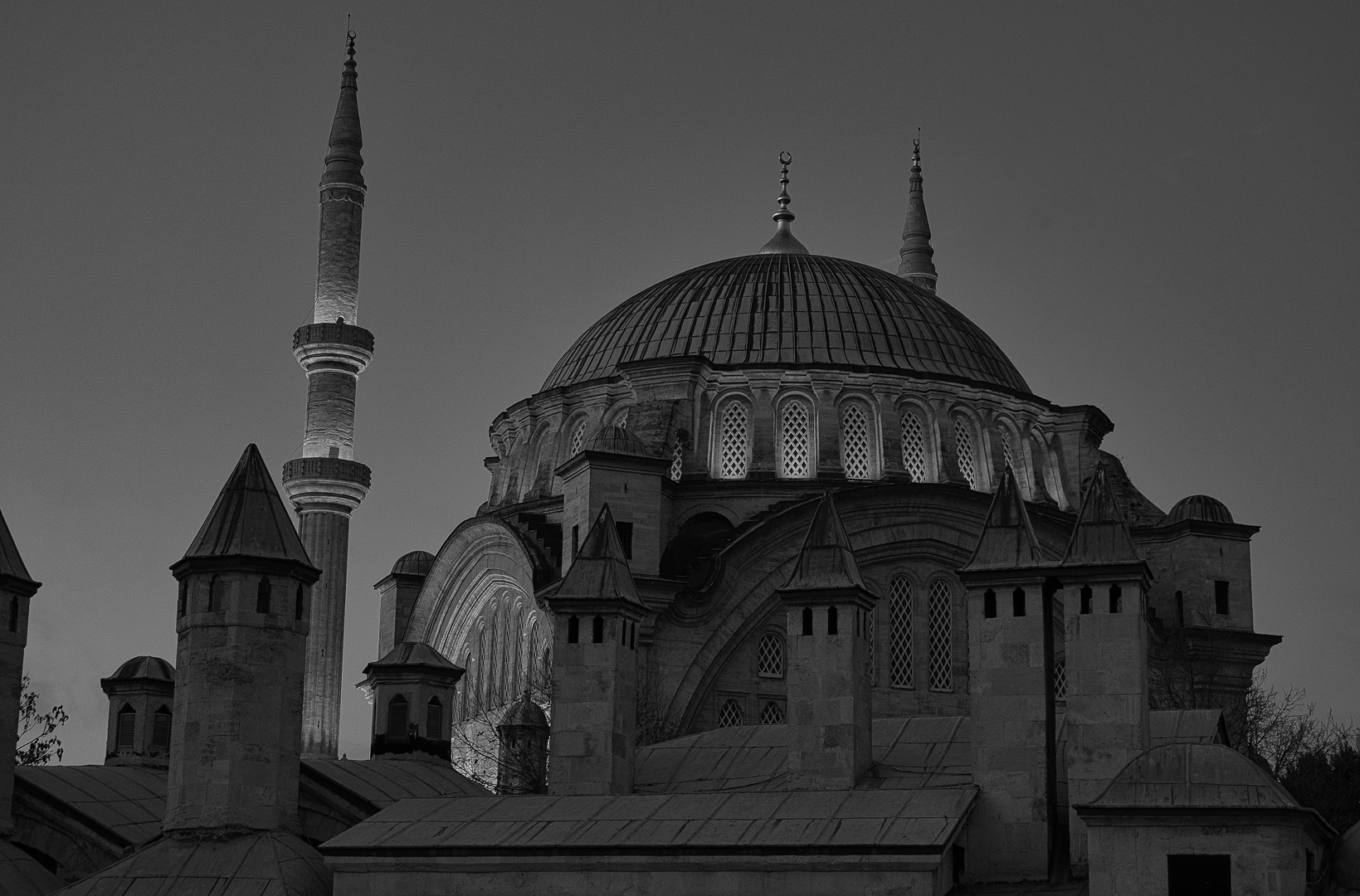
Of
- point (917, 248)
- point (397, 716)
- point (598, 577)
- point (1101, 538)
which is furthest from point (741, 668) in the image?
point (917, 248)

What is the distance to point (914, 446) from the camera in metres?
39.6

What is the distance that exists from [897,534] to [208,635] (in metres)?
16.8

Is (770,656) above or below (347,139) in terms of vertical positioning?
below

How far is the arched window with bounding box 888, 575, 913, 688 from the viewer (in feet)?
115

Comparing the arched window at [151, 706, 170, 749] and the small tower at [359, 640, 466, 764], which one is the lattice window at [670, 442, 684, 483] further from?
the arched window at [151, 706, 170, 749]

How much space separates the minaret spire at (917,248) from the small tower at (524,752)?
89.2ft

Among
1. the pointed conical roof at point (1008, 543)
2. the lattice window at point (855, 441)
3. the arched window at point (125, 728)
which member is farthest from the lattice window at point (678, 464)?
the pointed conical roof at point (1008, 543)

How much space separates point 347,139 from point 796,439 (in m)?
15.3

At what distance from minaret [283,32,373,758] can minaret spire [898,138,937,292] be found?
15174 millimetres

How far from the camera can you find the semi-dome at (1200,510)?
38.4 meters

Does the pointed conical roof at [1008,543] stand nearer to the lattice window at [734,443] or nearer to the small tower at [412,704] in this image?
the small tower at [412,704]

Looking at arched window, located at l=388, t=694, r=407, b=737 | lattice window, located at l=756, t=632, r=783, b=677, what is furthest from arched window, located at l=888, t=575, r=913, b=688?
arched window, located at l=388, t=694, r=407, b=737

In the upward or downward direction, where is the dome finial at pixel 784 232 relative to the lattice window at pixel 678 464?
upward

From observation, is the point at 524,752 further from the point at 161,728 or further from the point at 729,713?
the point at 161,728
